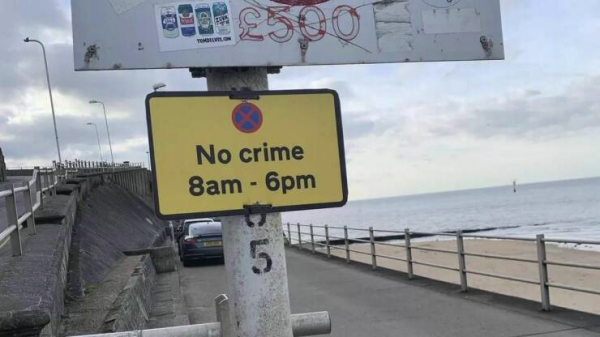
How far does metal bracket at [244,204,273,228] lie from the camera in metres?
2.00

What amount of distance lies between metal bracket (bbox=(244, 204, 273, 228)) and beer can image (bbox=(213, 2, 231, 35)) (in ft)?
2.09

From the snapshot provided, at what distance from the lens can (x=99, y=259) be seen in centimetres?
972

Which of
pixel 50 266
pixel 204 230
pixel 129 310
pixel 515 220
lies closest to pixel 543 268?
pixel 129 310

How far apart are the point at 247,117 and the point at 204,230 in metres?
15.8

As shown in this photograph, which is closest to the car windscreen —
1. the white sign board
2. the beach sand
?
the beach sand

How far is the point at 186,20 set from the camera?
1.93 metres

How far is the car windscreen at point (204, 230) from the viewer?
1720 centimetres

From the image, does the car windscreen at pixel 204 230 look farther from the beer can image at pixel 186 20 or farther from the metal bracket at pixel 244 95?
the beer can image at pixel 186 20

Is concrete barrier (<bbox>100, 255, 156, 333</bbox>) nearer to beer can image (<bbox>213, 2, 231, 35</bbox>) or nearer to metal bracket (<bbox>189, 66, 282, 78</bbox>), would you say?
metal bracket (<bbox>189, 66, 282, 78</bbox>)

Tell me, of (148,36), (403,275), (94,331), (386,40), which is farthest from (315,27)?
(403,275)

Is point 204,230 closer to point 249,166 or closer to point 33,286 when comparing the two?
A: point 33,286

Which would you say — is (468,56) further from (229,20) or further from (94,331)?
(94,331)

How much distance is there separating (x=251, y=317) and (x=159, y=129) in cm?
76

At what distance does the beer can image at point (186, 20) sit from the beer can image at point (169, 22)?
0.07 feet
